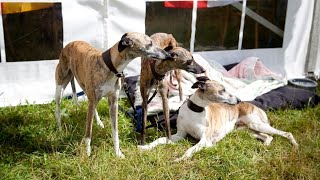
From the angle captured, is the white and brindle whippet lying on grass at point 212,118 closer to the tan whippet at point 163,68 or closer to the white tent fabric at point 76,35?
the tan whippet at point 163,68

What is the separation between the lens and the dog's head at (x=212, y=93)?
3.93m

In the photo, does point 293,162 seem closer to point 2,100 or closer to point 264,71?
point 264,71

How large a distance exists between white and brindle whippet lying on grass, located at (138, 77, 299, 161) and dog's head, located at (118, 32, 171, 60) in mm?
780

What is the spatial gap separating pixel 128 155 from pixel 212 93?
1033mm

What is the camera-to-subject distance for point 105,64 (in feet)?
11.5

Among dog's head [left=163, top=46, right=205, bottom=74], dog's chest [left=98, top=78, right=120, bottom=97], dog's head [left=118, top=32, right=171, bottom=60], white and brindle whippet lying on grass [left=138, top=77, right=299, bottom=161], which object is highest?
dog's head [left=118, top=32, right=171, bottom=60]

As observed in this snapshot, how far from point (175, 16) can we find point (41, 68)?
6.93 ft

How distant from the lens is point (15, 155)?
3.82 meters

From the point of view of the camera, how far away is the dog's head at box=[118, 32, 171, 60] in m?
3.29

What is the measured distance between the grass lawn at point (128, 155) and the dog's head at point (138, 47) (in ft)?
3.49

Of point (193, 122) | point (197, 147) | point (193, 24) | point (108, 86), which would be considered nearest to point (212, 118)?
point (193, 122)

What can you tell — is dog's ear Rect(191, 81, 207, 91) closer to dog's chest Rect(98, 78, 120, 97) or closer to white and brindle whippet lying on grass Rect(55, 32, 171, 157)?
white and brindle whippet lying on grass Rect(55, 32, 171, 157)

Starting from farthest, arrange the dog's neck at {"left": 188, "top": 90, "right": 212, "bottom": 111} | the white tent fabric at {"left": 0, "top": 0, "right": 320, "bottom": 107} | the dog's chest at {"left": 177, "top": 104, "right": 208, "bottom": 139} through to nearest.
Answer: the white tent fabric at {"left": 0, "top": 0, "right": 320, "bottom": 107} < the dog's chest at {"left": 177, "top": 104, "right": 208, "bottom": 139} < the dog's neck at {"left": 188, "top": 90, "right": 212, "bottom": 111}

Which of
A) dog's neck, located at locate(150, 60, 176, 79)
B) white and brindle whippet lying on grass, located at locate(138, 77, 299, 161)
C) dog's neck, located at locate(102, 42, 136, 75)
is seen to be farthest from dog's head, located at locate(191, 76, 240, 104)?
dog's neck, located at locate(102, 42, 136, 75)
